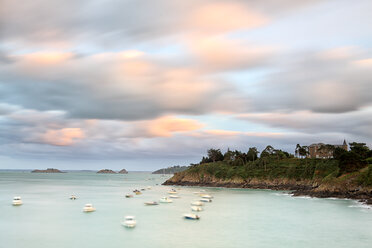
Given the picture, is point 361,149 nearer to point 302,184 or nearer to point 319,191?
point 302,184

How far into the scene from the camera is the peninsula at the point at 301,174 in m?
103

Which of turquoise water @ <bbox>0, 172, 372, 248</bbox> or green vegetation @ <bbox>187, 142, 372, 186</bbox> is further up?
green vegetation @ <bbox>187, 142, 372, 186</bbox>

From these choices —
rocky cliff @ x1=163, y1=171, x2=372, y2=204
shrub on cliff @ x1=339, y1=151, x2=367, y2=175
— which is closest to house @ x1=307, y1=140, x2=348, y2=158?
rocky cliff @ x1=163, y1=171, x2=372, y2=204

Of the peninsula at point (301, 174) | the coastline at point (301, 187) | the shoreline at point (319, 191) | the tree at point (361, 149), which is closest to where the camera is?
the shoreline at point (319, 191)

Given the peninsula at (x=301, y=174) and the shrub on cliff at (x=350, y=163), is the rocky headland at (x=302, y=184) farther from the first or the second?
the shrub on cliff at (x=350, y=163)

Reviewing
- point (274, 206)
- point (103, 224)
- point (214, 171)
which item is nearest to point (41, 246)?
point (103, 224)

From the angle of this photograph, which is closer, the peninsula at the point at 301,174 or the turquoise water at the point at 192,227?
the turquoise water at the point at 192,227

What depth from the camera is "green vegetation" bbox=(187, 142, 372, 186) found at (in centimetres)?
11441

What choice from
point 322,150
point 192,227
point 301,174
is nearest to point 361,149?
point 301,174

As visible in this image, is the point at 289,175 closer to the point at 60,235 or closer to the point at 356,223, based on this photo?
the point at 356,223

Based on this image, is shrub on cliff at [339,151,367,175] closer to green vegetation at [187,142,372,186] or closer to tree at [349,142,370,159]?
green vegetation at [187,142,372,186]

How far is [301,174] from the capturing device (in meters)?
148

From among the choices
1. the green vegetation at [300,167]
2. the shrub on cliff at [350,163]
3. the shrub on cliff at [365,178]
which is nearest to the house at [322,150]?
the green vegetation at [300,167]

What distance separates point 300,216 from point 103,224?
138ft
